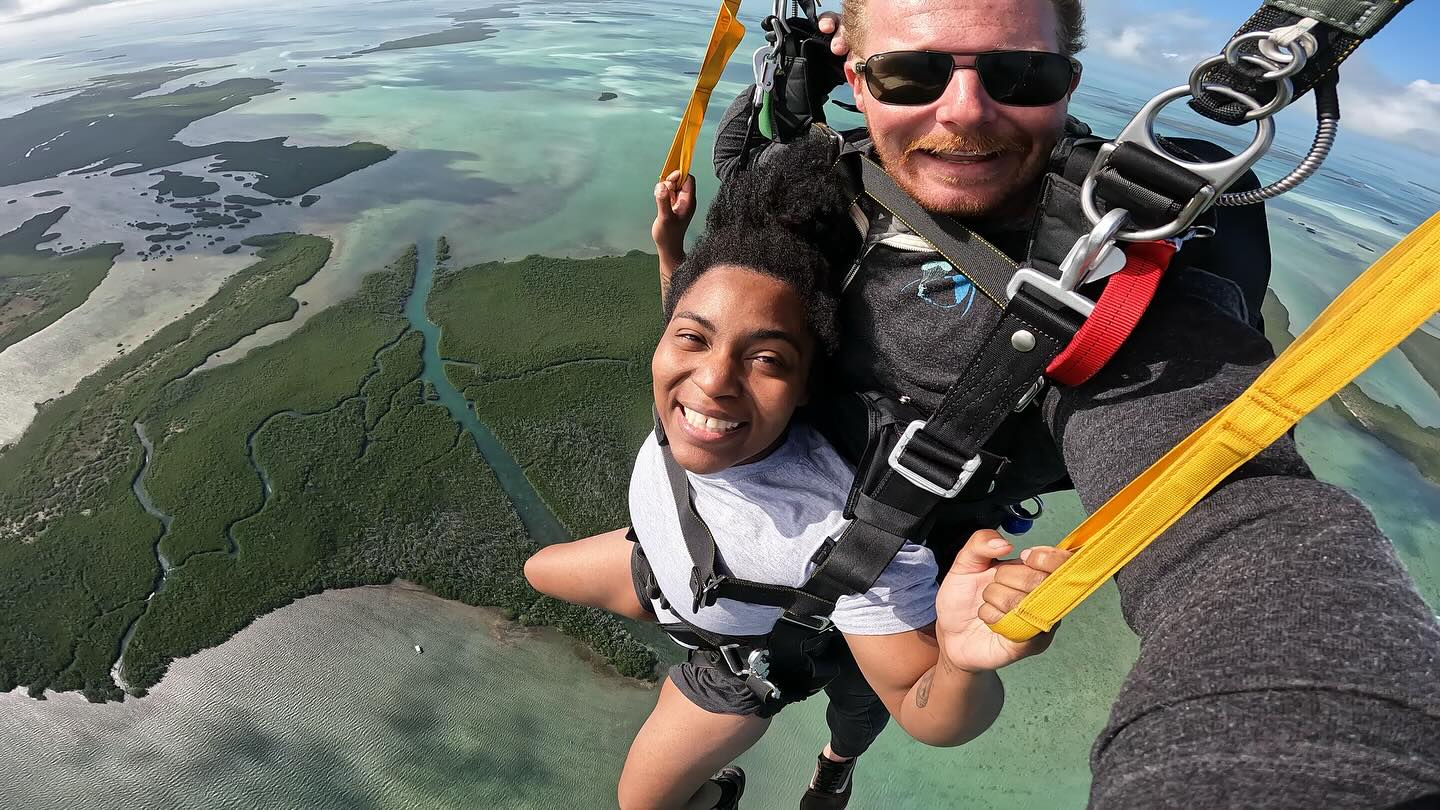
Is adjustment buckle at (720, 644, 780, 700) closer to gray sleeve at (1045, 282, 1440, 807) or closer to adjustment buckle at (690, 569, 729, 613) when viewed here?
adjustment buckle at (690, 569, 729, 613)

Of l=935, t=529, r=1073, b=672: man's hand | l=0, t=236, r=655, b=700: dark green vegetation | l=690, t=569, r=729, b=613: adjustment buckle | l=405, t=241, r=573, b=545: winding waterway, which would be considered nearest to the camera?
l=935, t=529, r=1073, b=672: man's hand

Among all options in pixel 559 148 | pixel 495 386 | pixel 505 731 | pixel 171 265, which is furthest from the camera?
pixel 559 148

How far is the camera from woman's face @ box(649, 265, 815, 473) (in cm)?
146

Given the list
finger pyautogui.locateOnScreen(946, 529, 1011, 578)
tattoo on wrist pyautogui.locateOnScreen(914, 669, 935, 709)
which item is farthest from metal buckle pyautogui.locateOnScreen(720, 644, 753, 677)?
finger pyautogui.locateOnScreen(946, 529, 1011, 578)

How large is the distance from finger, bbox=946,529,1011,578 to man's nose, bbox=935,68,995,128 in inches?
31.3

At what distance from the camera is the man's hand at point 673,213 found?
1821 mm

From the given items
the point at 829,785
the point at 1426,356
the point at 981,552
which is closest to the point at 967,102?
the point at 981,552

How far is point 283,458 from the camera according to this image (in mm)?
14898

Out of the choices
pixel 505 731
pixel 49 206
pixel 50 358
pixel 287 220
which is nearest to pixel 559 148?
pixel 287 220

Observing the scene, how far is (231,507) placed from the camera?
13656 millimetres

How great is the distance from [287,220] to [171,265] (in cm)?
444

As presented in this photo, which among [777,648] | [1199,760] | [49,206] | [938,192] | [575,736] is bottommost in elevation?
[575,736]

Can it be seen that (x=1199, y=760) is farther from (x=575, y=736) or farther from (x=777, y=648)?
(x=575, y=736)

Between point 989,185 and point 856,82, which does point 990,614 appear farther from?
point 856,82
